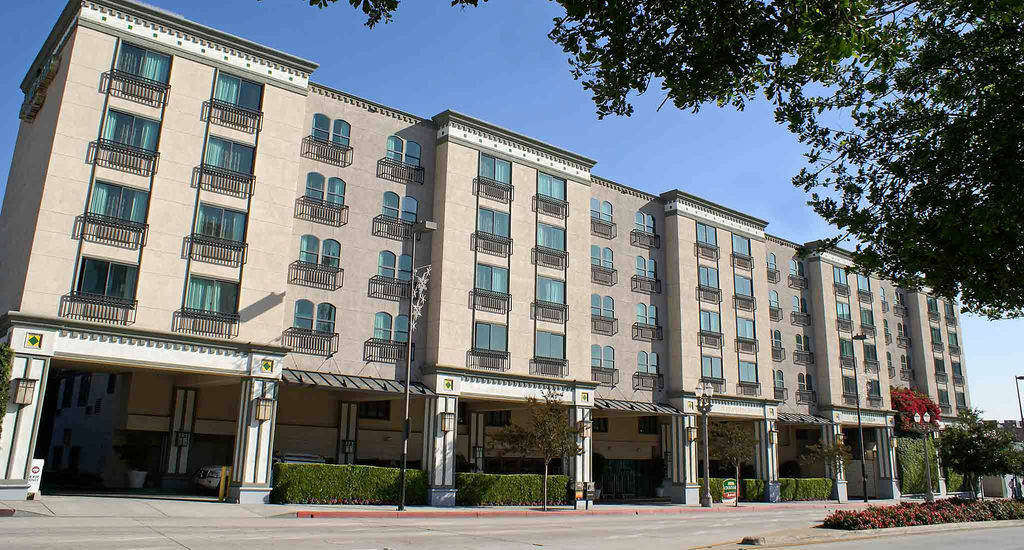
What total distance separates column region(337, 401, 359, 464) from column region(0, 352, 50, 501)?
1426cm

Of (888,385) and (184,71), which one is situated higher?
(184,71)

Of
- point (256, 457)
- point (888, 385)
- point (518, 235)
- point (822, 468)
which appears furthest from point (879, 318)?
point (256, 457)

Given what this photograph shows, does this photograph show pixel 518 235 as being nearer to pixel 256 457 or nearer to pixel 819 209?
pixel 256 457

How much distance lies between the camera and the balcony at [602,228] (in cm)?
4719

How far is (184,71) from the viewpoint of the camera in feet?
104

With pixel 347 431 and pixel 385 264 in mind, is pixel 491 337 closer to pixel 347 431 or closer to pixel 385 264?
pixel 385 264

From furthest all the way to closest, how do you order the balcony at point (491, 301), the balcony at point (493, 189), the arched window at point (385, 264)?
the balcony at point (493, 189), the balcony at point (491, 301), the arched window at point (385, 264)

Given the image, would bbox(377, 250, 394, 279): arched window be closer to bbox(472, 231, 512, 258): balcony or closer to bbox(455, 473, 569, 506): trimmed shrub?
bbox(472, 231, 512, 258): balcony

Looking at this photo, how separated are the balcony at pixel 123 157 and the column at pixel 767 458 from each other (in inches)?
1605

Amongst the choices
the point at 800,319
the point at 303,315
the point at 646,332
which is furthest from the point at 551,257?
the point at 800,319

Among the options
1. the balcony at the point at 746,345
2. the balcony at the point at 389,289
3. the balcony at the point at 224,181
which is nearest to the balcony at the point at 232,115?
the balcony at the point at 224,181

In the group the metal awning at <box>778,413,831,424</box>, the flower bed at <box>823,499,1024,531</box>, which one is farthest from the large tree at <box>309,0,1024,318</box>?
the metal awning at <box>778,413,831,424</box>

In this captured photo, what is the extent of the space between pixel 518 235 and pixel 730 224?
20301 millimetres

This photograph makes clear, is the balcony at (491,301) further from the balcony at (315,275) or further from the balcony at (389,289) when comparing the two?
the balcony at (315,275)
